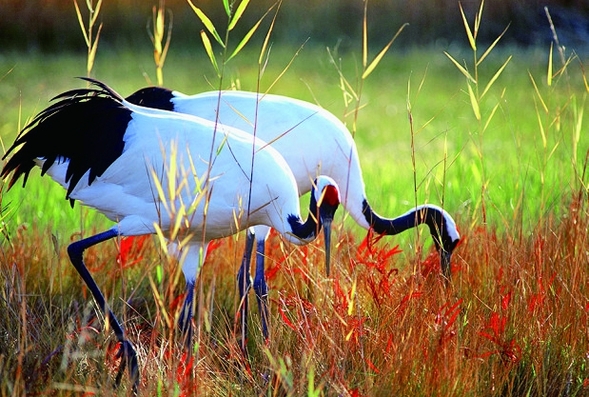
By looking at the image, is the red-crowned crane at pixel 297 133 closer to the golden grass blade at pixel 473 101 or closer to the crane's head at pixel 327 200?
the crane's head at pixel 327 200

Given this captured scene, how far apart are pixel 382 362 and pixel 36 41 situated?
12.9 meters

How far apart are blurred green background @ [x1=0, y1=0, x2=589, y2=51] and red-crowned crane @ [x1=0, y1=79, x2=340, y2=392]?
10.5 m

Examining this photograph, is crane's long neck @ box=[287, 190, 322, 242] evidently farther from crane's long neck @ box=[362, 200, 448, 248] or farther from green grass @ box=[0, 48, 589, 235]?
green grass @ box=[0, 48, 589, 235]

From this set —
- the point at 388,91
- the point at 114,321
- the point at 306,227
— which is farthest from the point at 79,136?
the point at 388,91

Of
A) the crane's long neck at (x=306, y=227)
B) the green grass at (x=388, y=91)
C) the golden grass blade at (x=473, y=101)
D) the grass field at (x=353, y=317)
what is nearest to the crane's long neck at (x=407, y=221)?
the grass field at (x=353, y=317)

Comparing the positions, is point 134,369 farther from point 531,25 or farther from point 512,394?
point 531,25

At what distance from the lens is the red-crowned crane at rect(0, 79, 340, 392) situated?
12.9 feet

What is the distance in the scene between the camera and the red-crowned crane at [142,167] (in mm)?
3943

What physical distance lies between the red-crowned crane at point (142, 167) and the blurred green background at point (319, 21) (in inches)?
412

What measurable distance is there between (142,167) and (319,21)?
11.9m

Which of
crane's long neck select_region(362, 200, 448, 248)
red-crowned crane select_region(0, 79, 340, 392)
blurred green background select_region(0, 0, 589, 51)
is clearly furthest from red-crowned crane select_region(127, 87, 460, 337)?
blurred green background select_region(0, 0, 589, 51)

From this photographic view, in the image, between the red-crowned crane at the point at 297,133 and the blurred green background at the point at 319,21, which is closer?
the red-crowned crane at the point at 297,133

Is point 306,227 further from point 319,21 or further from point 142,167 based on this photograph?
point 319,21

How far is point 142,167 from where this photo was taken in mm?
4008
